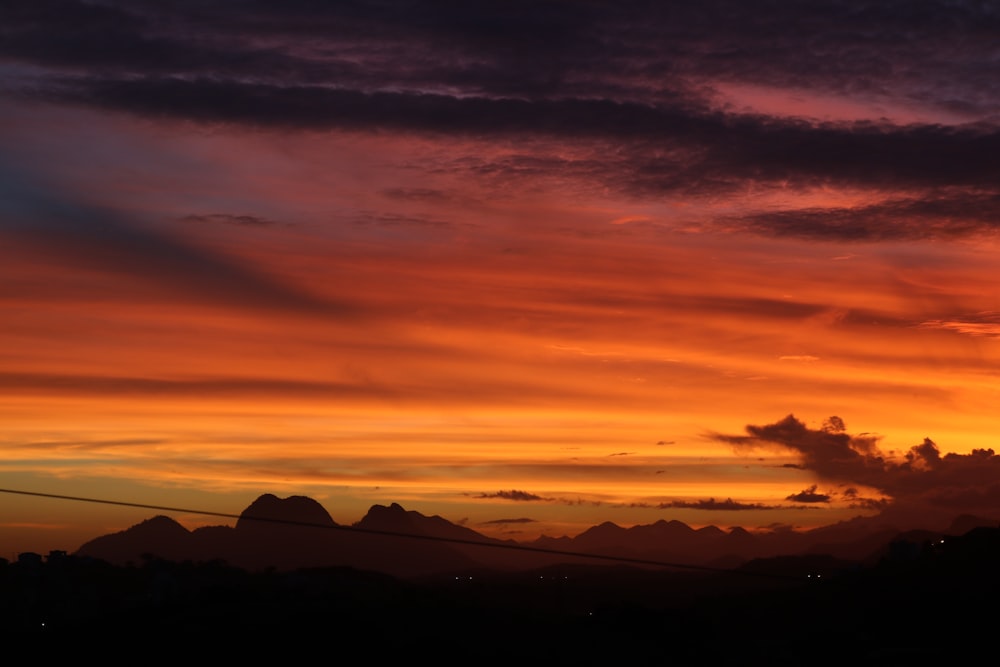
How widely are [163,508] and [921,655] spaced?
16563 cm

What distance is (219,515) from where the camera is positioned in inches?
2338

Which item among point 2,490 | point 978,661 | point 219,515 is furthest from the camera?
point 978,661

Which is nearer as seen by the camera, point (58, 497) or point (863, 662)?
point (58, 497)

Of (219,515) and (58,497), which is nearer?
(58,497)

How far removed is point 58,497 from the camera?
168 feet

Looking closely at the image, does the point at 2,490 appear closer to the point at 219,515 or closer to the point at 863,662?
the point at 219,515

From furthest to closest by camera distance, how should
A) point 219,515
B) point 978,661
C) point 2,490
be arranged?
point 978,661 → point 219,515 → point 2,490

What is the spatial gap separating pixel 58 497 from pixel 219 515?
392 inches

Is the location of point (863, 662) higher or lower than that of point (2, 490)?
lower

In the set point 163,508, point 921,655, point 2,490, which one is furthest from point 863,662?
point 2,490

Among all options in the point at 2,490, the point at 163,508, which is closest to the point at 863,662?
the point at 163,508

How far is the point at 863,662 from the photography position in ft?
646

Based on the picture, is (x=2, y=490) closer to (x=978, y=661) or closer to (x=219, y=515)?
(x=219, y=515)

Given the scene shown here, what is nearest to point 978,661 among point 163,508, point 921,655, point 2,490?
point 921,655
